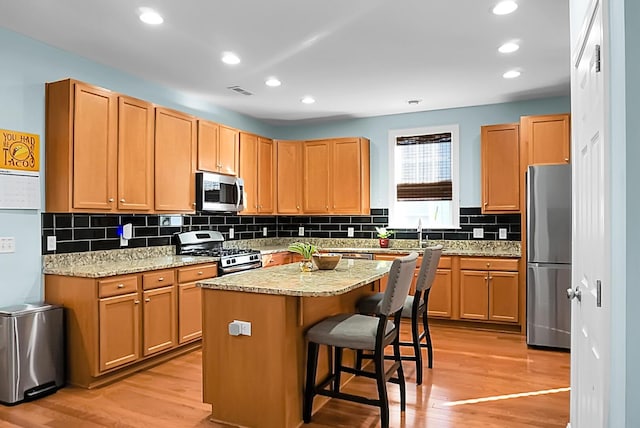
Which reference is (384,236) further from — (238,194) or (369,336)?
(369,336)

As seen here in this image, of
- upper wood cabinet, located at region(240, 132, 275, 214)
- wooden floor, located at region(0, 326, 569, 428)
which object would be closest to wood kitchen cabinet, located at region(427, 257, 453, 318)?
wooden floor, located at region(0, 326, 569, 428)

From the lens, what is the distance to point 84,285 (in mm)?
3363

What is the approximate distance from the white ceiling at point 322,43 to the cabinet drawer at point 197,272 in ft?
5.97

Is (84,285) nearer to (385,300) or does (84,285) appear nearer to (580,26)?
(385,300)

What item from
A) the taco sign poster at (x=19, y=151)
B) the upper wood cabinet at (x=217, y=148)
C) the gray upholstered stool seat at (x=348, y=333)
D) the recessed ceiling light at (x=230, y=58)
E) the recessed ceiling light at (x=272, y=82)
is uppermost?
the recessed ceiling light at (x=272, y=82)

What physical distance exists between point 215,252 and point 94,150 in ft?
5.38

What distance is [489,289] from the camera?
196 inches

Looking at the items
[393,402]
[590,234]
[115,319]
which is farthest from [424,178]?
[590,234]

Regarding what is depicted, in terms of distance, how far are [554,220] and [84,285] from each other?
4.06m

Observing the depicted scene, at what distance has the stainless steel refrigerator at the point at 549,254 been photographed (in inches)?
168

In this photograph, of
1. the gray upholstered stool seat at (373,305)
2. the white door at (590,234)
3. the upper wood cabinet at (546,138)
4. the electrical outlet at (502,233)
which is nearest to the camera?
the white door at (590,234)

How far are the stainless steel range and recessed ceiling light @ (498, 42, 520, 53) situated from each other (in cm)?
310

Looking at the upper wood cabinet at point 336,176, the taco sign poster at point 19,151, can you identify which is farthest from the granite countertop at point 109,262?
the upper wood cabinet at point 336,176

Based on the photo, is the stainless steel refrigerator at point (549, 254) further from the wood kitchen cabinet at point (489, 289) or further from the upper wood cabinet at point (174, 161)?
the upper wood cabinet at point (174, 161)
